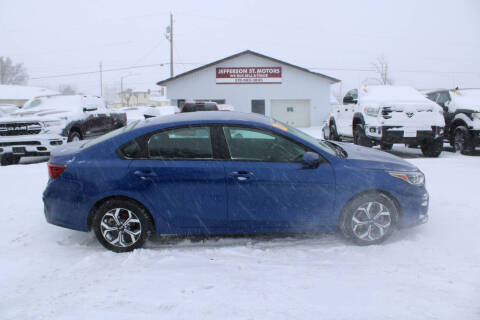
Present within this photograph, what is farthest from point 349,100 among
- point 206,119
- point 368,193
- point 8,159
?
point 8,159

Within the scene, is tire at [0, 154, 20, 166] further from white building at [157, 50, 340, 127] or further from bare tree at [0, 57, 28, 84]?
bare tree at [0, 57, 28, 84]

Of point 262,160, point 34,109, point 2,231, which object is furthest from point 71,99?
point 262,160

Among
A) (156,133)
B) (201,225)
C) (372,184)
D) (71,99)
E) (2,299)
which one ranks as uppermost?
(71,99)

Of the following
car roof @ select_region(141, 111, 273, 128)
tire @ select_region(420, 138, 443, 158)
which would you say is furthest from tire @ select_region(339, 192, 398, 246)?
tire @ select_region(420, 138, 443, 158)

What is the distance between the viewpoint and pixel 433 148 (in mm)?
10102

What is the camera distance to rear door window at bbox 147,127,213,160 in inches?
158

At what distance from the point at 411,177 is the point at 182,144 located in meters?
2.42

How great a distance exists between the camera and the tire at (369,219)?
4.06 m

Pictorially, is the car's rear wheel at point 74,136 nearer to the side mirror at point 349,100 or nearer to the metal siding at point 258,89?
the side mirror at point 349,100

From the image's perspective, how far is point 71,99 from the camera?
38.4 feet

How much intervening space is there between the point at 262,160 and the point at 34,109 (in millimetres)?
9350

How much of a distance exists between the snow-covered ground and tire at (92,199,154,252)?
0.12m

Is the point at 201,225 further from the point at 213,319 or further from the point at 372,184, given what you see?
the point at 372,184

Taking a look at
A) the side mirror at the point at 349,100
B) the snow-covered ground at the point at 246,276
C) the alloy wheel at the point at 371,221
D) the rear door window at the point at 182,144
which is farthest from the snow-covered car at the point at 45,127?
the alloy wheel at the point at 371,221
